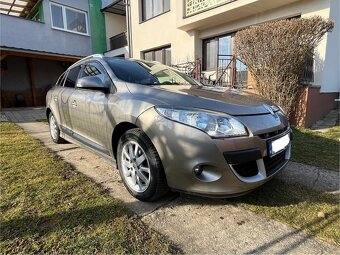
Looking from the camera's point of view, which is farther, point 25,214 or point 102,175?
point 102,175

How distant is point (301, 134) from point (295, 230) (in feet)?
12.6

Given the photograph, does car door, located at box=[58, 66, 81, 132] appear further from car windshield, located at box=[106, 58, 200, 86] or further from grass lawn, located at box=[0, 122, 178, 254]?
car windshield, located at box=[106, 58, 200, 86]

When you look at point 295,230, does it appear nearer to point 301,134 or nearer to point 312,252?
point 312,252

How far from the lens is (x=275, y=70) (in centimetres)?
583

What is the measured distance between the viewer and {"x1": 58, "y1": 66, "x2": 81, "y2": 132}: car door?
160 inches

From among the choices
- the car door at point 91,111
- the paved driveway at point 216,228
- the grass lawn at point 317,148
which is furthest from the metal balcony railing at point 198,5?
the paved driveway at point 216,228

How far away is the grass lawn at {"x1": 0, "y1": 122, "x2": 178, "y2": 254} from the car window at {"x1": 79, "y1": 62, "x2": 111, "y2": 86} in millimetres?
1348

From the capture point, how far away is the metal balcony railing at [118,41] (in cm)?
1509

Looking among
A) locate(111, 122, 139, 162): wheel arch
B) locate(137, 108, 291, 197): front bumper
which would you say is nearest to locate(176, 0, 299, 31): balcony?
locate(111, 122, 139, 162): wheel arch

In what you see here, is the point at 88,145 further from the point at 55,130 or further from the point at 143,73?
the point at 55,130

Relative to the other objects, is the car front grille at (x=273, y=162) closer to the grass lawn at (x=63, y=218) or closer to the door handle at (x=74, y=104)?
the grass lawn at (x=63, y=218)

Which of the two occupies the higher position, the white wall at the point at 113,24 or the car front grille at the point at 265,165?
the white wall at the point at 113,24

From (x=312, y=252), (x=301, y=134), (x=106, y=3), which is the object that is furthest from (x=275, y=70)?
(x=106, y=3)

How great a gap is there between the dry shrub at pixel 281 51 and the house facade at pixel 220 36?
0.47m
